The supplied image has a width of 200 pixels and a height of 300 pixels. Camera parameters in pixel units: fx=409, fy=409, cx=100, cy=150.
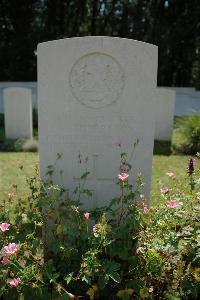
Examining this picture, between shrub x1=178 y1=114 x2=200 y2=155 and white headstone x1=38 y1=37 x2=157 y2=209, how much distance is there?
5.39m

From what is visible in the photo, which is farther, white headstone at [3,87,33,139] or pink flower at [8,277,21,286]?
white headstone at [3,87,33,139]

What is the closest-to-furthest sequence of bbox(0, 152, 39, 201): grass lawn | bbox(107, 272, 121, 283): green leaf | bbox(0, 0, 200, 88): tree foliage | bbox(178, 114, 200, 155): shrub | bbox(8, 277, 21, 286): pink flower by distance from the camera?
bbox(8, 277, 21, 286): pink flower < bbox(107, 272, 121, 283): green leaf < bbox(0, 152, 39, 201): grass lawn < bbox(178, 114, 200, 155): shrub < bbox(0, 0, 200, 88): tree foliage

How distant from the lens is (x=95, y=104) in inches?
128

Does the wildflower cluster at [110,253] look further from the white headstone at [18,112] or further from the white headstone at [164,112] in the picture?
the white headstone at [18,112]

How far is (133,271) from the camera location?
273 cm

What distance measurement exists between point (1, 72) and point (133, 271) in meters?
19.8

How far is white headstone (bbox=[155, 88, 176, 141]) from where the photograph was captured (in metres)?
8.91

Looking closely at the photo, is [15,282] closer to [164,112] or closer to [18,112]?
[164,112]

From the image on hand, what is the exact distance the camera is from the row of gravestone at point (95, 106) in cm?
317

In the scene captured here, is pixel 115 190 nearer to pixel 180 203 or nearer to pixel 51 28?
pixel 180 203

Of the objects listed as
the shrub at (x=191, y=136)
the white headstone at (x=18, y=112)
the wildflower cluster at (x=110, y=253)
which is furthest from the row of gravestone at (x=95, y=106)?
the white headstone at (x=18, y=112)

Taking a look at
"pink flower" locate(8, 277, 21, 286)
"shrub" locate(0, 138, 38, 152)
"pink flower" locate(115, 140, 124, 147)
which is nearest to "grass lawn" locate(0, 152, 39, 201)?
"shrub" locate(0, 138, 38, 152)

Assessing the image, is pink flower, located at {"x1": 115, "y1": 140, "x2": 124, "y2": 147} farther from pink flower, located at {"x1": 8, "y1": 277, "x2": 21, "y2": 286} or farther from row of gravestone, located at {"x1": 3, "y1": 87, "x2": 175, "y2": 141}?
row of gravestone, located at {"x1": 3, "y1": 87, "x2": 175, "y2": 141}

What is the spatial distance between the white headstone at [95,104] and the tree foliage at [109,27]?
53.7 feet
